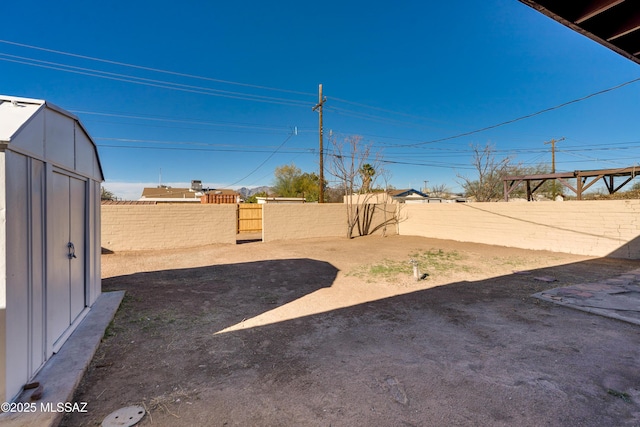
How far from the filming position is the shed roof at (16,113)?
6.83ft

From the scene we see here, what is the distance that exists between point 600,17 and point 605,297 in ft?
14.8

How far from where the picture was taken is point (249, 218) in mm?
15047

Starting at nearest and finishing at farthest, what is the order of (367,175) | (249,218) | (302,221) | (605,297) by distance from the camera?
1. (605,297)
2. (302,221)
3. (249,218)
4. (367,175)

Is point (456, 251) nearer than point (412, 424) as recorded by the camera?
No

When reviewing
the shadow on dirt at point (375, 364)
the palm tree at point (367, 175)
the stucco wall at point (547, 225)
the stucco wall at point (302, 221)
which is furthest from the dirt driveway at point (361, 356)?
the palm tree at point (367, 175)

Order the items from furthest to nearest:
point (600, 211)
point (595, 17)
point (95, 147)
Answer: point (600, 211)
point (95, 147)
point (595, 17)

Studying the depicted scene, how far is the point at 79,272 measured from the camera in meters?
3.66

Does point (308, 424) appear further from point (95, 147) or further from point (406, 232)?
point (406, 232)

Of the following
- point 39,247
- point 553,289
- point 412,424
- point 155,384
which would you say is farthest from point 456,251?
point 39,247

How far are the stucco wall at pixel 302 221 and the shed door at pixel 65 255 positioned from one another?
8510mm

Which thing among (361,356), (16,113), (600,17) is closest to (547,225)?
(600,17)

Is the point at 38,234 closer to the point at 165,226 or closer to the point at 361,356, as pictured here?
the point at 361,356

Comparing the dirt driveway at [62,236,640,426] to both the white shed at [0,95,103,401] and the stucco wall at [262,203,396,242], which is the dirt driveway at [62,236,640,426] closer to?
the white shed at [0,95,103,401]

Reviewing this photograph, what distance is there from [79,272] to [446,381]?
14.3ft
